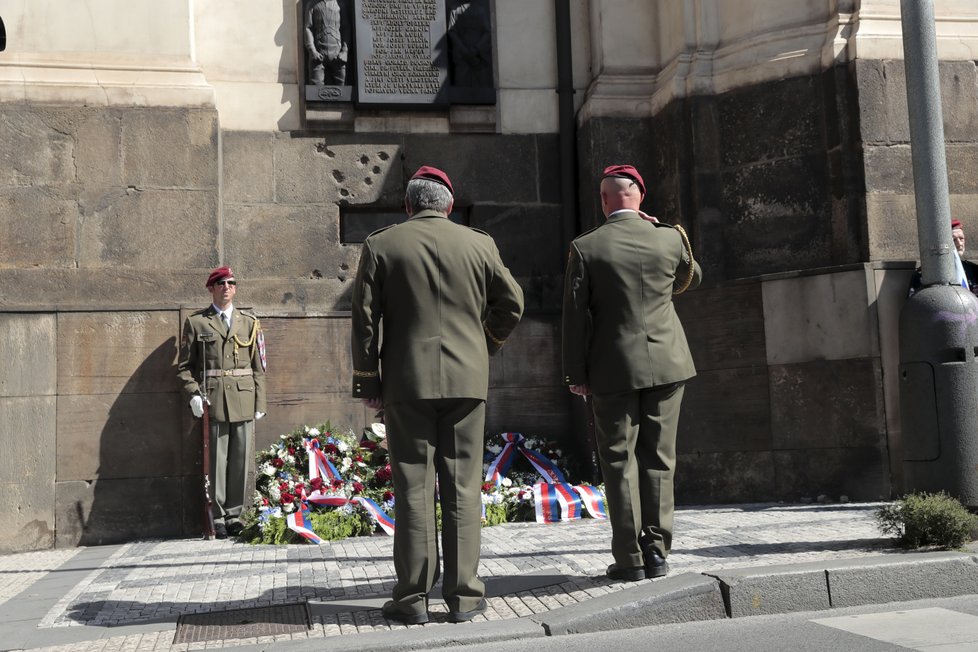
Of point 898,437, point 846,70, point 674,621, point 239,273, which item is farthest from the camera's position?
point 239,273

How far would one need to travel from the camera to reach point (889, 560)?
4.86m

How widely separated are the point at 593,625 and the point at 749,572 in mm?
780

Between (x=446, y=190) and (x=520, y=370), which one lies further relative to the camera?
(x=520, y=370)

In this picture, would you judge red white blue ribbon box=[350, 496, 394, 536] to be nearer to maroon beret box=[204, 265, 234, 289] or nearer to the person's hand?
maroon beret box=[204, 265, 234, 289]

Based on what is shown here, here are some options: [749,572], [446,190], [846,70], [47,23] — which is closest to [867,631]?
[749,572]

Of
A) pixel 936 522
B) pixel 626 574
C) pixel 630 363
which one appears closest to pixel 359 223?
pixel 630 363

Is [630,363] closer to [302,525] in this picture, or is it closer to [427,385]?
[427,385]

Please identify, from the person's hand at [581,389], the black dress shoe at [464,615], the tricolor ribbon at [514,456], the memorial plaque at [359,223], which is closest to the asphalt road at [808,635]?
the black dress shoe at [464,615]

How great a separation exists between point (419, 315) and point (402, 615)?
4.16 ft

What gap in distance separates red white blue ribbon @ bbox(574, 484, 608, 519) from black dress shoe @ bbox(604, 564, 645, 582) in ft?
10.3

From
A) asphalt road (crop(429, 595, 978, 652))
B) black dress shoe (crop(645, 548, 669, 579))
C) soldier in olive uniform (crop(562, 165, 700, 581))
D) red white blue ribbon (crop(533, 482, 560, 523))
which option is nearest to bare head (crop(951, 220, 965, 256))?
red white blue ribbon (crop(533, 482, 560, 523))

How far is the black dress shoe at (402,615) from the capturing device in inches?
179

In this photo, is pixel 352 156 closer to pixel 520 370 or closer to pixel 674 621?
pixel 520 370

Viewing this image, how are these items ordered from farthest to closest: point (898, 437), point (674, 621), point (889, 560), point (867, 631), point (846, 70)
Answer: point (846, 70), point (898, 437), point (889, 560), point (674, 621), point (867, 631)
